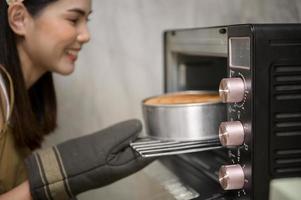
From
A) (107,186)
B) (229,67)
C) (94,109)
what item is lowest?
(107,186)

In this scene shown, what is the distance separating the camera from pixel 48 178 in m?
0.72

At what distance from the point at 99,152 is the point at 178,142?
0.14 m

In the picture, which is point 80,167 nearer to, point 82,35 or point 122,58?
point 82,35

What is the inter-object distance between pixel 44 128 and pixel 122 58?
0.99ft

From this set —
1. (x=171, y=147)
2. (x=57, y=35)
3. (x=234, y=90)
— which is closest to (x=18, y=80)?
(x=57, y=35)

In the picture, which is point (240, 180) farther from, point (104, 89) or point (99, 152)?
point (104, 89)

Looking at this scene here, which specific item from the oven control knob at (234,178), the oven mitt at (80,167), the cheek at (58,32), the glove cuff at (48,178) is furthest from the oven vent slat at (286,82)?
the cheek at (58,32)

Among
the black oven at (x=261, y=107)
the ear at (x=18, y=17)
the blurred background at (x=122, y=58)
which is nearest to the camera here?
the black oven at (x=261, y=107)

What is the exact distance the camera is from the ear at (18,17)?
2.83 feet

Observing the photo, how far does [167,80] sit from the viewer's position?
109 cm

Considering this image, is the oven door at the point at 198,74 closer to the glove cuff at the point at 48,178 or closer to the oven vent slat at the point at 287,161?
the oven vent slat at the point at 287,161

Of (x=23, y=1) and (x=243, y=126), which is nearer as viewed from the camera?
(x=243, y=126)

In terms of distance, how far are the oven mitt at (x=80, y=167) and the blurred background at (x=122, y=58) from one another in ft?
1.43

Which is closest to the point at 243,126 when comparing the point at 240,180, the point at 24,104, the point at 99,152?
the point at 240,180
